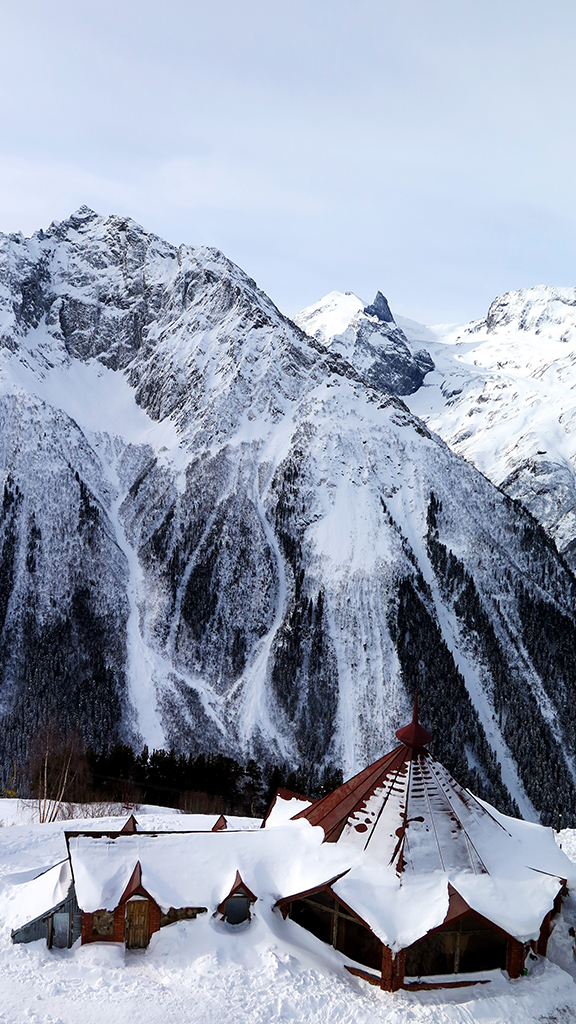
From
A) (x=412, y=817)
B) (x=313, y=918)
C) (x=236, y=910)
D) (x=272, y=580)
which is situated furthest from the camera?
(x=272, y=580)

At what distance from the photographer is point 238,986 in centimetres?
2944

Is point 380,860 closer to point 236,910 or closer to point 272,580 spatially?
point 236,910

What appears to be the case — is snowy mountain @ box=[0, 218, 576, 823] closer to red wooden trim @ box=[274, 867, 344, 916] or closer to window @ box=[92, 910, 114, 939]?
red wooden trim @ box=[274, 867, 344, 916]

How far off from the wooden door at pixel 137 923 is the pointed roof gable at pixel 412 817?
29.9ft

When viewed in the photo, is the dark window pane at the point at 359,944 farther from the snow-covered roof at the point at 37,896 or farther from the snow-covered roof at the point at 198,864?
the snow-covered roof at the point at 37,896

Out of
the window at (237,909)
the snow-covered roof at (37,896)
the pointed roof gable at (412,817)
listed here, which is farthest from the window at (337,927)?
the snow-covered roof at (37,896)

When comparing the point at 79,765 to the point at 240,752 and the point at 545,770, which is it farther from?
the point at 545,770

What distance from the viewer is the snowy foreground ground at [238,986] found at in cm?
2795

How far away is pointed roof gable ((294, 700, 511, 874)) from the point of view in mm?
33625

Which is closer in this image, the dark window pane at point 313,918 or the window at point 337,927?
the window at point 337,927

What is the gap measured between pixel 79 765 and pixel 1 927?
4061cm

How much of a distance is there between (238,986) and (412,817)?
1064 cm

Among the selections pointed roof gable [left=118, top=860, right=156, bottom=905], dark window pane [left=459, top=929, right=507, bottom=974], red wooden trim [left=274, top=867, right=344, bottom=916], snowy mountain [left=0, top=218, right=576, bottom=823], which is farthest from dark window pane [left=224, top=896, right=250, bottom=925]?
snowy mountain [left=0, top=218, right=576, bottom=823]

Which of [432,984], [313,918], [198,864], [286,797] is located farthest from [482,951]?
[286,797]
